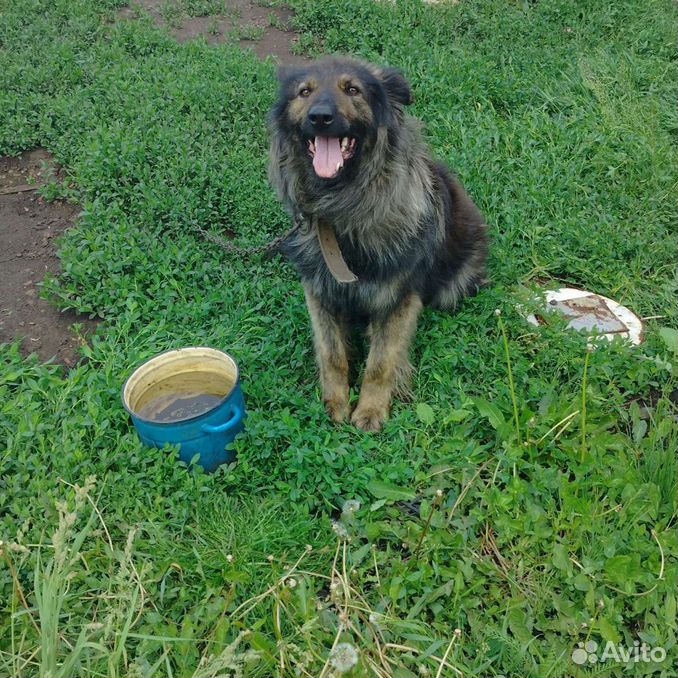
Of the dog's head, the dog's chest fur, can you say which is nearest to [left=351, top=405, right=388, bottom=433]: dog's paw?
the dog's chest fur

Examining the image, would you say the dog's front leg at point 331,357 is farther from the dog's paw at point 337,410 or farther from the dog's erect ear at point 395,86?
the dog's erect ear at point 395,86

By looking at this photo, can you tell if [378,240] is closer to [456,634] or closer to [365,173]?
[365,173]

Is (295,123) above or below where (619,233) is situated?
above

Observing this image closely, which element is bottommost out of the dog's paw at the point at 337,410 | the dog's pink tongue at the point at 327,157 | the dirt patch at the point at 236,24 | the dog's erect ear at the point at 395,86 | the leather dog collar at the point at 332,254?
the dog's paw at the point at 337,410

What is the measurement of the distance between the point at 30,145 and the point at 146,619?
3809mm

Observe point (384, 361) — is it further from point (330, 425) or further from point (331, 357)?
point (330, 425)

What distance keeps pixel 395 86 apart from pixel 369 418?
1542 mm

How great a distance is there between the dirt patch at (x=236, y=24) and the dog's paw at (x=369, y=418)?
3.87 metres

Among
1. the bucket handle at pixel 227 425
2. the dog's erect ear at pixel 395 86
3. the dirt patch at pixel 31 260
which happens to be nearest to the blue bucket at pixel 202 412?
the bucket handle at pixel 227 425

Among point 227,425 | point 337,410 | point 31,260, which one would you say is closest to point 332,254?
point 337,410

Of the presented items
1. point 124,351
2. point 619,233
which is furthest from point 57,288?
point 619,233

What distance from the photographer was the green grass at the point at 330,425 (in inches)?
90.0

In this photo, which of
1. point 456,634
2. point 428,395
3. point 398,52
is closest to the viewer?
point 456,634

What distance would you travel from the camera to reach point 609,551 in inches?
95.3
